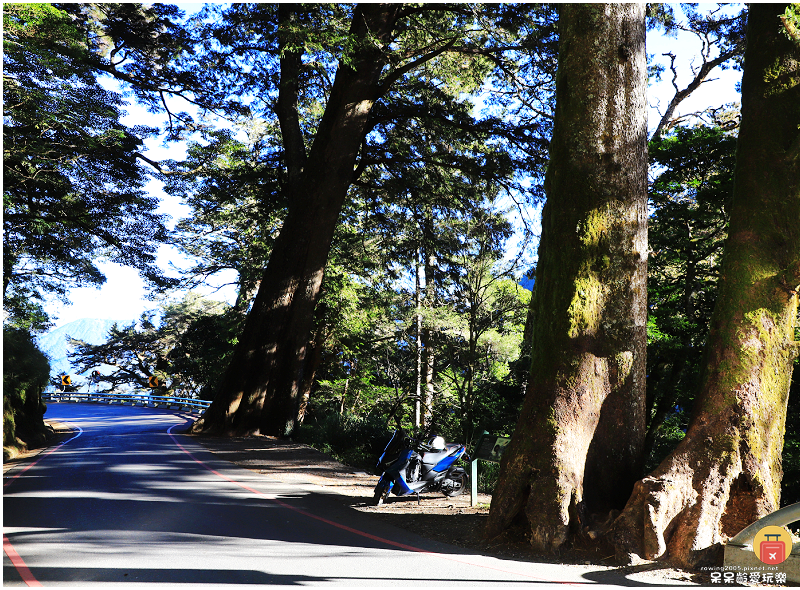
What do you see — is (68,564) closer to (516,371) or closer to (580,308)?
(580,308)

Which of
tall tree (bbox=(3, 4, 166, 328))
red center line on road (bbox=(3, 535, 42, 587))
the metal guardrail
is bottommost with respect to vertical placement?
the metal guardrail

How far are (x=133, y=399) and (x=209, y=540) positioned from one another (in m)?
38.4

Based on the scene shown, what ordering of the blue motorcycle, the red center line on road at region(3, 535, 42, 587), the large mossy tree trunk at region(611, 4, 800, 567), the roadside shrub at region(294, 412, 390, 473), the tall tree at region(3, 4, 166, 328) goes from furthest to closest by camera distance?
the roadside shrub at region(294, 412, 390, 473), the tall tree at region(3, 4, 166, 328), the blue motorcycle, the large mossy tree trunk at region(611, 4, 800, 567), the red center line on road at region(3, 535, 42, 587)

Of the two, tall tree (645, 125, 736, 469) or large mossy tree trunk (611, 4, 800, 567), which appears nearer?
large mossy tree trunk (611, 4, 800, 567)

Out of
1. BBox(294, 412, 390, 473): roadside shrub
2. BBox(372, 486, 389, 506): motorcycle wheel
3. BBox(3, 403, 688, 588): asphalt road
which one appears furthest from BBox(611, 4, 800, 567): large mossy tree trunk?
BBox(294, 412, 390, 473): roadside shrub

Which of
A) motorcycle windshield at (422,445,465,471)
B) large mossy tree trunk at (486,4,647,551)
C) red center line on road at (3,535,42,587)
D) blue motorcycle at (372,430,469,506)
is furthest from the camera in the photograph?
motorcycle windshield at (422,445,465,471)

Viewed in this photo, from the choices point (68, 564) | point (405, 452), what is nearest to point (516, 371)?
point (405, 452)

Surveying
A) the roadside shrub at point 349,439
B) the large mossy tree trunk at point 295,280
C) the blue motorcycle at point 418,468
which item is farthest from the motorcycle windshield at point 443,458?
the large mossy tree trunk at point 295,280

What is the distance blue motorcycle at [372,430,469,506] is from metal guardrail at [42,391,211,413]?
26.6 metres

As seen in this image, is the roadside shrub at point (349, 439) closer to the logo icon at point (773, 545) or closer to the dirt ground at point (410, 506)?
the dirt ground at point (410, 506)

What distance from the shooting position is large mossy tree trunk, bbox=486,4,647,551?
246 inches

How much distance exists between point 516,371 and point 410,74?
11132 millimetres

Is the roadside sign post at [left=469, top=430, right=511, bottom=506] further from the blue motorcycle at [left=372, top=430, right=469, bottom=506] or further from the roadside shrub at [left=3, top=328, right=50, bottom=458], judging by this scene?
the roadside shrub at [left=3, top=328, right=50, bottom=458]

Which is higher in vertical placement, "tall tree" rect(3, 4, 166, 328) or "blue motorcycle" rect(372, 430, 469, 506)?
"tall tree" rect(3, 4, 166, 328)
